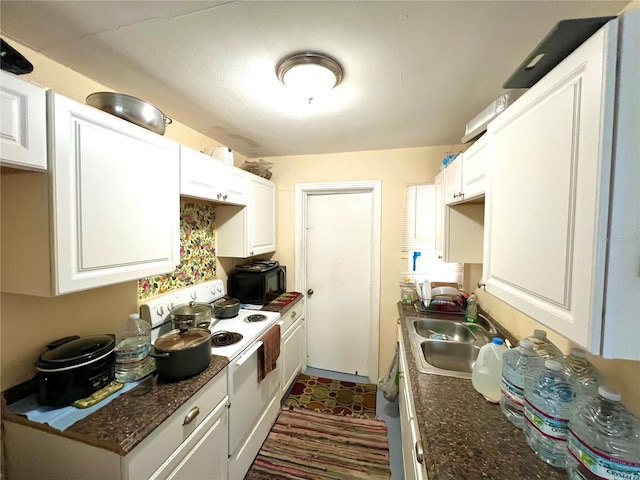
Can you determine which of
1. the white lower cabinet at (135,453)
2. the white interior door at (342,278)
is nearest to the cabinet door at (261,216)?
the white interior door at (342,278)

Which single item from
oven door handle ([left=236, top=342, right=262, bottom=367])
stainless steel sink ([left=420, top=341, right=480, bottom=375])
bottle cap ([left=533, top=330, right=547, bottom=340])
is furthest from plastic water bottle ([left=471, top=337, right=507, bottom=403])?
oven door handle ([left=236, top=342, right=262, bottom=367])

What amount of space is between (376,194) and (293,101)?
1241mm

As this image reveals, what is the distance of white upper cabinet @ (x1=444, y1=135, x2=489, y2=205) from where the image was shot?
43.9 inches

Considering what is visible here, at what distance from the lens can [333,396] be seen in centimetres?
231

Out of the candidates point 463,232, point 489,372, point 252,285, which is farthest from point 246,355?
point 463,232

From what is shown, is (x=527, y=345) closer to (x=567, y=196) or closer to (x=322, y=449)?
(x=567, y=196)

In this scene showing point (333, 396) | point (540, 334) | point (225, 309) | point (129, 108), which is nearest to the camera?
point (540, 334)

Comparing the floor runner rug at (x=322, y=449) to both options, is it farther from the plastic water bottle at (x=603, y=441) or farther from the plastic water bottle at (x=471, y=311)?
the plastic water bottle at (x=603, y=441)

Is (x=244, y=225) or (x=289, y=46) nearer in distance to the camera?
(x=289, y=46)

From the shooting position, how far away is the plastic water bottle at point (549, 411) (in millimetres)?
732

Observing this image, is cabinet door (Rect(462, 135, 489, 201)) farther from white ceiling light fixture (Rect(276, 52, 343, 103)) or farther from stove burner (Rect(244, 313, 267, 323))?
stove burner (Rect(244, 313, 267, 323))

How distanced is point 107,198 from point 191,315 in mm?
793

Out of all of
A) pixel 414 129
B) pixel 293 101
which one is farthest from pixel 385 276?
pixel 293 101

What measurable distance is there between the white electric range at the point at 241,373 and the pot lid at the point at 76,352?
0.36 metres
